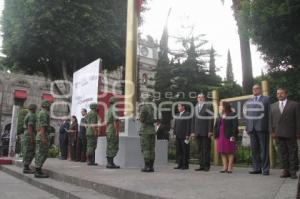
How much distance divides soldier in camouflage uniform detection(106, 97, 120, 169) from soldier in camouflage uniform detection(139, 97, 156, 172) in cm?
99

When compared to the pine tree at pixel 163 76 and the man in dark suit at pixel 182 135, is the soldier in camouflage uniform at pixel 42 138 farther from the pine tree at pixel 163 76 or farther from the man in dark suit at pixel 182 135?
the pine tree at pixel 163 76

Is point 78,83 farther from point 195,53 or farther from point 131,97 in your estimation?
point 195,53

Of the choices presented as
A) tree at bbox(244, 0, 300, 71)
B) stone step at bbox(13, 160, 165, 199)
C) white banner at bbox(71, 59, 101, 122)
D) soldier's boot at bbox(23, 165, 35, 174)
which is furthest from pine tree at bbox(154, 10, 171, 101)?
stone step at bbox(13, 160, 165, 199)

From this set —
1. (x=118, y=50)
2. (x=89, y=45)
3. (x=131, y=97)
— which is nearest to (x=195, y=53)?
(x=118, y=50)

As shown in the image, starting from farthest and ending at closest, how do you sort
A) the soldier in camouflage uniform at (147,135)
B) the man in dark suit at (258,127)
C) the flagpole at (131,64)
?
the flagpole at (131,64) < the soldier in camouflage uniform at (147,135) < the man in dark suit at (258,127)

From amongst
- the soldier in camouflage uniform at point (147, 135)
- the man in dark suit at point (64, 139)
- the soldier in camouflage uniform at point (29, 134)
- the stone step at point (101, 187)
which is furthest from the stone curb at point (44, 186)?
the man in dark suit at point (64, 139)

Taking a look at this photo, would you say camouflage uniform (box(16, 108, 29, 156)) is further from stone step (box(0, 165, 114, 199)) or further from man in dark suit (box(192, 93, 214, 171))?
man in dark suit (box(192, 93, 214, 171))

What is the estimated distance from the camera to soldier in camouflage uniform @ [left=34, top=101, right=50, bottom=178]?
9383mm

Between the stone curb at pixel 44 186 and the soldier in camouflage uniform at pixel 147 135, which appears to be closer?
the stone curb at pixel 44 186

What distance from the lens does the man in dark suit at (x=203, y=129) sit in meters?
9.97

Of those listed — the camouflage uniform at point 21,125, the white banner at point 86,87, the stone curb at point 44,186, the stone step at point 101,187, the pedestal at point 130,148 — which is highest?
the white banner at point 86,87

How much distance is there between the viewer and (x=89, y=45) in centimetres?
2419

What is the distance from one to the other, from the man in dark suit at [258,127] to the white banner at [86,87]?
5097 mm

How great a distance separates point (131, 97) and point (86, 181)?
4.51 meters
